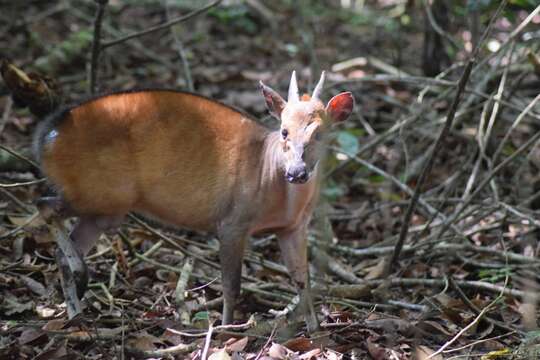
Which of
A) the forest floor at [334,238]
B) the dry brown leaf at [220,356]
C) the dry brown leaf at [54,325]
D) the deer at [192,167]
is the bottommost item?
the forest floor at [334,238]

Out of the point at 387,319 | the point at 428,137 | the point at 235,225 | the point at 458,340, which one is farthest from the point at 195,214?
the point at 428,137

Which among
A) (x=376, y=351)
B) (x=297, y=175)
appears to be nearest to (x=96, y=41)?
(x=297, y=175)

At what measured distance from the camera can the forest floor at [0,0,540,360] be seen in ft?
17.4

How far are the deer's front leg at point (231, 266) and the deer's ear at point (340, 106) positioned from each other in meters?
1.04

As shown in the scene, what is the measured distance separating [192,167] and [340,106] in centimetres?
116

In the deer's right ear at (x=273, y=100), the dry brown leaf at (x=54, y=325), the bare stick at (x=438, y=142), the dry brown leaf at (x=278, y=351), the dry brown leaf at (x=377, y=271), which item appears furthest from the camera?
the dry brown leaf at (x=377, y=271)

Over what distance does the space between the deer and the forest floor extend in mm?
399

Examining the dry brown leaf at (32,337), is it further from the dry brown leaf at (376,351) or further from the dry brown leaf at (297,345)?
the dry brown leaf at (376,351)

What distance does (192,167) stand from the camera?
579 centimetres

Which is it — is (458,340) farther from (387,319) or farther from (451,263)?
(451,263)

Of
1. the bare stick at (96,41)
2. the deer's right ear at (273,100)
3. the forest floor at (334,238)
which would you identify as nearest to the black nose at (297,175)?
the forest floor at (334,238)

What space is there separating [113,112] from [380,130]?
4.97 metres

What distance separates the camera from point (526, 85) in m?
9.87

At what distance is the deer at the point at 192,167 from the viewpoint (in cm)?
553
